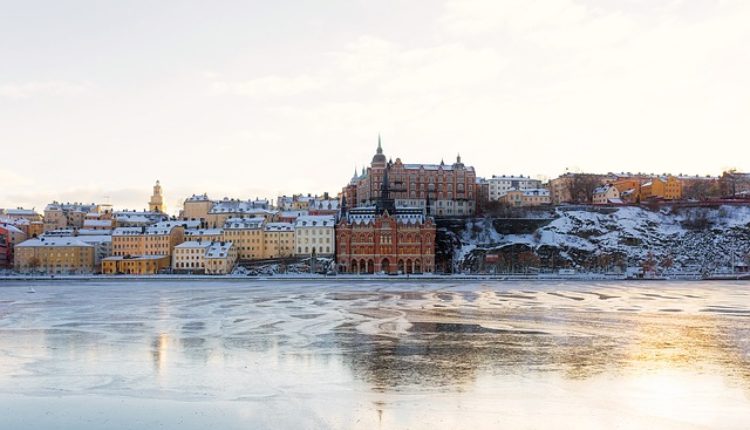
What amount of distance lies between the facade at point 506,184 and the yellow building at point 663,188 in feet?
75.2

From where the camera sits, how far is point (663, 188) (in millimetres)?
134375

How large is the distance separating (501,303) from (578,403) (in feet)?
103

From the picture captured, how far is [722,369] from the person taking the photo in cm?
2361

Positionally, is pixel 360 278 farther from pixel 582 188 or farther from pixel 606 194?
pixel 582 188

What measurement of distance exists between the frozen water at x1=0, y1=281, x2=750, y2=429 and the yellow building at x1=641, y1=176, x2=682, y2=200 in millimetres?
92038

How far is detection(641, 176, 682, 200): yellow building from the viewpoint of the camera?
133 m

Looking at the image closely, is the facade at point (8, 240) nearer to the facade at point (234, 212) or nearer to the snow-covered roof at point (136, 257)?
the snow-covered roof at point (136, 257)

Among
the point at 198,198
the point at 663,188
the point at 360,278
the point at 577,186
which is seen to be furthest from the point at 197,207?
the point at 663,188

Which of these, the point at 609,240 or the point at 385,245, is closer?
the point at 385,245

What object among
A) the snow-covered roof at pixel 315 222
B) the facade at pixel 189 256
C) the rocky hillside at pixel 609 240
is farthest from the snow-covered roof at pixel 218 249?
the rocky hillside at pixel 609 240

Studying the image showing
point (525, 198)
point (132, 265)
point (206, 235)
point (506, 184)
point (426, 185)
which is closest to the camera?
point (132, 265)

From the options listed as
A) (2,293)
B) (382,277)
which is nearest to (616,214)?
(382,277)

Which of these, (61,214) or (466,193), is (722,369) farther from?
(61,214)

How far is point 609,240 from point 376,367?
85.4 m
